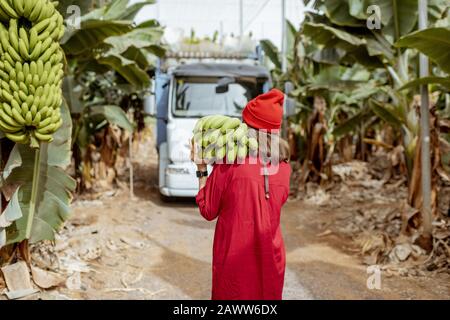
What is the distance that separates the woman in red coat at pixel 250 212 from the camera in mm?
2273

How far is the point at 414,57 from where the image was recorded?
265 inches

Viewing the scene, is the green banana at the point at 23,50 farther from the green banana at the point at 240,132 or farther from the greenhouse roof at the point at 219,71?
the greenhouse roof at the point at 219,71

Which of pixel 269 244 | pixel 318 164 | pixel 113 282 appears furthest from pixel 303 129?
pixel 269 244

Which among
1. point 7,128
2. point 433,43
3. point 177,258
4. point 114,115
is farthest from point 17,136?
point 114,115

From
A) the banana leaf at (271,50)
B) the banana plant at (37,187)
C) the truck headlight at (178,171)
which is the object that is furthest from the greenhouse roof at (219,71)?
the banana plant at (37,187)

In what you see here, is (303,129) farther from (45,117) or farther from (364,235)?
(45,117)

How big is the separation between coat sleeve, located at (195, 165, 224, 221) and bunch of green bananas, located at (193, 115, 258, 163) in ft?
0.32

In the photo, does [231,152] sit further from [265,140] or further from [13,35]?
[13,35]

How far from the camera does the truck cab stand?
29.1ft

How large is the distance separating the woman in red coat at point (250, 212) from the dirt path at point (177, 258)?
2.48 m

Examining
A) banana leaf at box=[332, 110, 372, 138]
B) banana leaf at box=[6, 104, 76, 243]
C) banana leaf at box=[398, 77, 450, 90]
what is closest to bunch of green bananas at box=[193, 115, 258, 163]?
banana leaf at box=[6, 104, 76, 243]

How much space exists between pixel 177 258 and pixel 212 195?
12.9ft

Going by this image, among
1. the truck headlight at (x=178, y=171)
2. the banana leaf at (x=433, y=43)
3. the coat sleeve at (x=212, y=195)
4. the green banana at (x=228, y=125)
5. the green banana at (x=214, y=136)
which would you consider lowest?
the truck headlight at (x=178, y=171)
